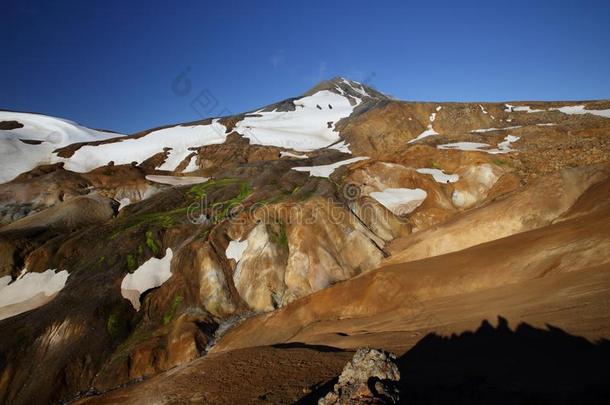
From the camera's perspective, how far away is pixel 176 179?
5112cm

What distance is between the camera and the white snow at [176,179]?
49059 millimetres

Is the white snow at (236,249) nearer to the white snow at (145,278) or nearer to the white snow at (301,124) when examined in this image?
the white snow at (145,278)

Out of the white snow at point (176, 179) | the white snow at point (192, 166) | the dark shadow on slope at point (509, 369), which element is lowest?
the dark shadow on slope at point (509, 369)

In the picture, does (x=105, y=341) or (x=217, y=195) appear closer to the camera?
(x=105, y=341)

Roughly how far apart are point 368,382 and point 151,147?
217ft

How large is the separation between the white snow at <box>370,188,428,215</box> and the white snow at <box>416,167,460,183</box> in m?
2.48

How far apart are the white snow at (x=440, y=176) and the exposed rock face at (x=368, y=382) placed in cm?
2821

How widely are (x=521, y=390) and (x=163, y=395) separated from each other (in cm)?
1184

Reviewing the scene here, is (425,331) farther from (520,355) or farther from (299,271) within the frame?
(299,271)

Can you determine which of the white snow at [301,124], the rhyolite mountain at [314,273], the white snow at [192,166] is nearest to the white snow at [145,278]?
the rhyolite mountain at [314,273]

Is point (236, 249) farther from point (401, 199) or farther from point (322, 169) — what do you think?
point (322, 169)

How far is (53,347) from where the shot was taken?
2412cm

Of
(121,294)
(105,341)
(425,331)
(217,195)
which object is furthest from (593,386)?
(217,195)

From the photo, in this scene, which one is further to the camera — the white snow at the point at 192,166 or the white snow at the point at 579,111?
the white snow at the point at 192,166
